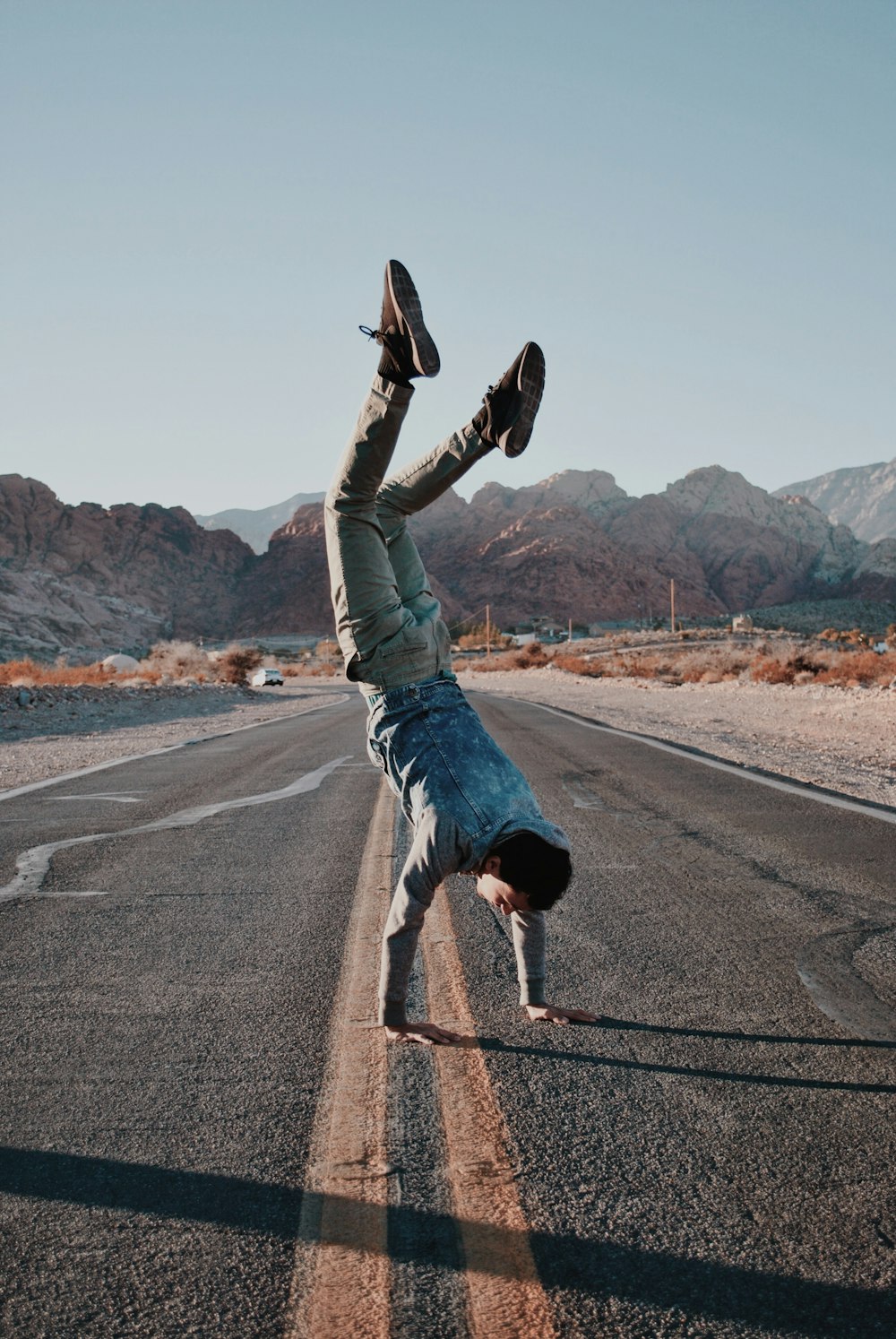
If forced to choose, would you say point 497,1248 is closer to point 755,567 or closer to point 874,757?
point 874,757

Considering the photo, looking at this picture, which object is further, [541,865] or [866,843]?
[866,843]

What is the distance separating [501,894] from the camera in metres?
3.28

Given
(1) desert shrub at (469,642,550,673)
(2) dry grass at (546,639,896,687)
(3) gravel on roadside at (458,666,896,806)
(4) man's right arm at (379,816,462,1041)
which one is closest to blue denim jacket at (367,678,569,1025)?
(4) man's right arm at (379,816,462,1041)

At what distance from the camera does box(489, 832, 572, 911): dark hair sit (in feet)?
10.2

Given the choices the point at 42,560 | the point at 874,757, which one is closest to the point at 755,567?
the point at 42,560

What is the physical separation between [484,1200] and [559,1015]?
1208mm

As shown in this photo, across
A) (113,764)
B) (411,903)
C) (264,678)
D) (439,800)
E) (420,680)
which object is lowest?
(264,678)

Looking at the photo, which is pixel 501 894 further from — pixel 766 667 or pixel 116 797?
pixel 766 667

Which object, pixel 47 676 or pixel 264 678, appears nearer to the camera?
pixel 47 676

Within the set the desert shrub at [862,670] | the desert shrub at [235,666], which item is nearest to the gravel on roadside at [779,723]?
the desert shrub at [862,670]

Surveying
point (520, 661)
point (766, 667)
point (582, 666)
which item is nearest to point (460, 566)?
point (520, 661)

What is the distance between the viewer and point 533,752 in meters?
13.1

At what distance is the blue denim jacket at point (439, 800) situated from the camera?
10.6 ft

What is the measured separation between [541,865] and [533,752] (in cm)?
1004
